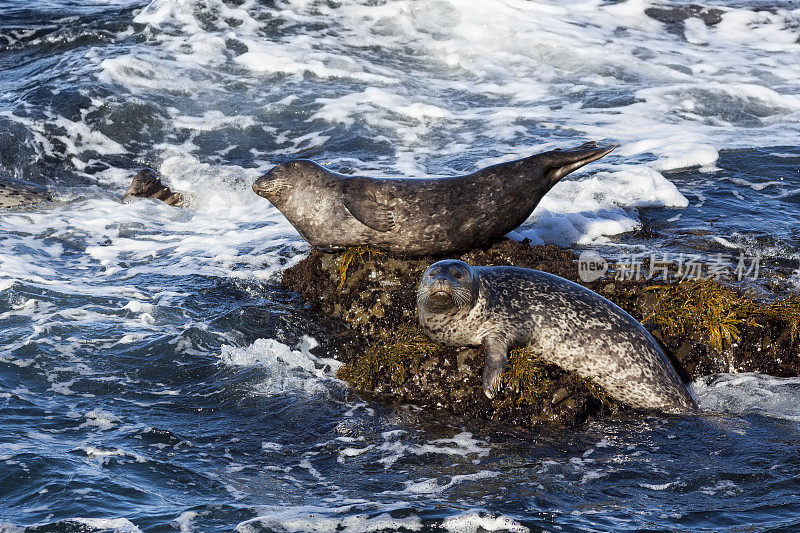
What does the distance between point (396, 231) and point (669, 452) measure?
3.27 metres

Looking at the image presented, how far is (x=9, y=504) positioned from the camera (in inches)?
175

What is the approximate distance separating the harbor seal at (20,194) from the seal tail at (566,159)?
7.58m

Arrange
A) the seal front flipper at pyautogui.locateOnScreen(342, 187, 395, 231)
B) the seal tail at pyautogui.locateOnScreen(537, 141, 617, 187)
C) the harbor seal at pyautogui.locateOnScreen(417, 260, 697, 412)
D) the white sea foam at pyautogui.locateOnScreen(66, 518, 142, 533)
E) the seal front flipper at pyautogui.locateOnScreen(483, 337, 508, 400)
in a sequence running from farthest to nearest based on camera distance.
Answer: the seal tail at pyautogui.locateOnScreen(537, 141, 617, 187) < the seal front flipper at pyautogui.locateOnScreen(342, 187, 395, 231) < the harbor seal at pyautogui.locateOnScreen(417, 260, 697, 412) < the seal front flipper at pyautogui.locateOnScreen(483, 337, 508, 400) < the white sea foam at pyautogui.locateOnScreen(66, 518, 142, 533)

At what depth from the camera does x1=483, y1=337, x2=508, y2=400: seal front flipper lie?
5.72 m

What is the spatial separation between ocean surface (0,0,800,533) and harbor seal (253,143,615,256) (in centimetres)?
62

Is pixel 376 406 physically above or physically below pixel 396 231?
below

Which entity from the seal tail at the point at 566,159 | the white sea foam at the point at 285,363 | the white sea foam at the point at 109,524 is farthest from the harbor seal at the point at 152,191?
the white sea foam at the point at 109,524

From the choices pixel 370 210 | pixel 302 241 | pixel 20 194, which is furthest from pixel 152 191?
pixel 370 210

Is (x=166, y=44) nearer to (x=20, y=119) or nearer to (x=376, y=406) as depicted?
(x=20, y=119)

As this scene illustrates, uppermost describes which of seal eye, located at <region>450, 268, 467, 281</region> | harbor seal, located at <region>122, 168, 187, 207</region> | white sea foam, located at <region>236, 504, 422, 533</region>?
seal eye, located at <region>450, 268, 467, 281</region>

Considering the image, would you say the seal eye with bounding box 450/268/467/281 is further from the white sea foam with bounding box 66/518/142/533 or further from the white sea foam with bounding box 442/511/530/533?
the white sea foam with bounding box 66/518/142/533

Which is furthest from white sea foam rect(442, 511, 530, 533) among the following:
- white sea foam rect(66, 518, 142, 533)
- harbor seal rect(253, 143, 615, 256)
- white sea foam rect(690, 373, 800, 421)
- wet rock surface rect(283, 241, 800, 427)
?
harbor seal rect(253, 143, 615, 256)

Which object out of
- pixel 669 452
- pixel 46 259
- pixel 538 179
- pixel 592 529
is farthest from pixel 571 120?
pixel 592 529

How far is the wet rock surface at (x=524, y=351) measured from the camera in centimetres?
582
